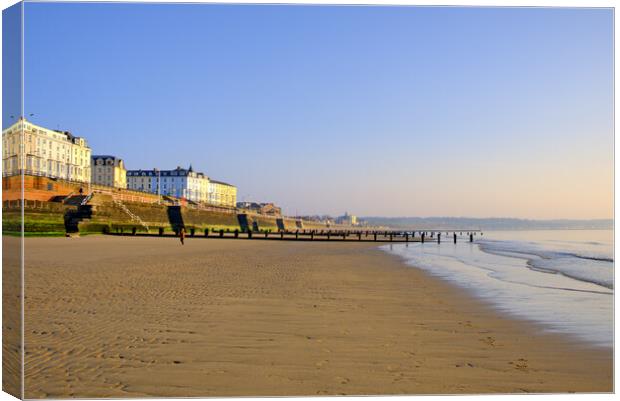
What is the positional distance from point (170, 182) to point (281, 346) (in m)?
161

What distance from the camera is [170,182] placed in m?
164

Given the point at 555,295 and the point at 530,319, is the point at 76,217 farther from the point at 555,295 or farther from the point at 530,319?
the point at 530,319

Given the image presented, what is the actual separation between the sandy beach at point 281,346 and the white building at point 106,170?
124 meters

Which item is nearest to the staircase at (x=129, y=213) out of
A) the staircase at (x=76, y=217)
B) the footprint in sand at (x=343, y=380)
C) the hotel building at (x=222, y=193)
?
the staircase at (x=76, y=217)

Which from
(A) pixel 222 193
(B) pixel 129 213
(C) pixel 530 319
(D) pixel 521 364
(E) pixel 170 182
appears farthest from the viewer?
(A) pixel 222 193

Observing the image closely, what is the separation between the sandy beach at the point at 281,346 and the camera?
6.10 m

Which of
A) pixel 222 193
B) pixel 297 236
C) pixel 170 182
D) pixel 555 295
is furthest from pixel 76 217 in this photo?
pixel 222 193

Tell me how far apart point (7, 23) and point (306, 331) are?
19.4 feet

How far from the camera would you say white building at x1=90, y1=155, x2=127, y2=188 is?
131375 mm

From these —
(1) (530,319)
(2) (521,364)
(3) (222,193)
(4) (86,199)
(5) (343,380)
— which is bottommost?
(1) (530,319)

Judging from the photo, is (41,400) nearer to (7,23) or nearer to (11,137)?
(11,137)

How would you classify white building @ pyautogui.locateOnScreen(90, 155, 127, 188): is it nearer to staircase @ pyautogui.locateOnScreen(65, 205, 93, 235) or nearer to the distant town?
the distant town

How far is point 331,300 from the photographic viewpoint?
13008 millimetres

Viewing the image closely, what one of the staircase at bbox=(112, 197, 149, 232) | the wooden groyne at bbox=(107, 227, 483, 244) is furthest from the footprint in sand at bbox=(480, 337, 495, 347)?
the staircase at bbox=(112, 197, 149, 232)
